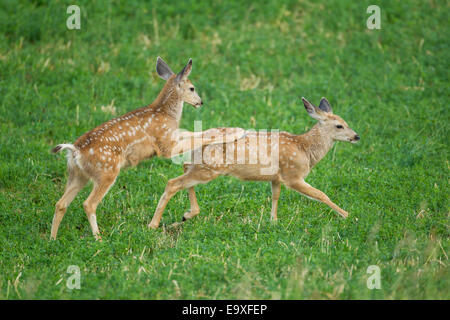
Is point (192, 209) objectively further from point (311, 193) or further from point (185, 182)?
point (311, 193)

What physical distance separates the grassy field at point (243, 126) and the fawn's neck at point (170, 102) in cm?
121

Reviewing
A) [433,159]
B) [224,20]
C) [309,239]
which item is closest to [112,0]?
[224,20]

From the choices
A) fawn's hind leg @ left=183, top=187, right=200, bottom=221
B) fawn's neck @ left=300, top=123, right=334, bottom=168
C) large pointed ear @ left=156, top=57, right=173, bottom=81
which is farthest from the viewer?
large pointed ear @ left=156, top=57, right=173, bottom=81

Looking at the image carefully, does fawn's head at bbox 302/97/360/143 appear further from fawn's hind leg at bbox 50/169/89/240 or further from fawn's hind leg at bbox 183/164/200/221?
fawn's hind leg at bbox 50/169/89/240

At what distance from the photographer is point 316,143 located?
30.3 ft

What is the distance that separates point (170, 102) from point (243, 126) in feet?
8.40

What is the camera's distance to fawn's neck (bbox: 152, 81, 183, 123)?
9219 millimetres

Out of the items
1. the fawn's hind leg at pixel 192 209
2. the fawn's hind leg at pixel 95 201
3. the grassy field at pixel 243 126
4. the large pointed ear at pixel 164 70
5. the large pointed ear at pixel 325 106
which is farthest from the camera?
the large pointed ear at pixel 164 70

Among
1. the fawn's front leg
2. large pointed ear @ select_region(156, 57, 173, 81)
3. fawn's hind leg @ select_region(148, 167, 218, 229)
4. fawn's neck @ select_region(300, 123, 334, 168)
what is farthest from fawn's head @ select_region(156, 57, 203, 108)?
the fawn's front leg

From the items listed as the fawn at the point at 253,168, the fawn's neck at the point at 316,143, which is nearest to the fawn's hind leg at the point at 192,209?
the fawn at the point at 253,168

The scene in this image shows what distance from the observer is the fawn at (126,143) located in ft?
26.8

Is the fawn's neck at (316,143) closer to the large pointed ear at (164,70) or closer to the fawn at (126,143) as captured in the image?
the fawn at (126,143)

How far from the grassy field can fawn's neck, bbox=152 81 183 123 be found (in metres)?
1.21

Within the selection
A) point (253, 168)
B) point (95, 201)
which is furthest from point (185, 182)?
point (95, 201)
